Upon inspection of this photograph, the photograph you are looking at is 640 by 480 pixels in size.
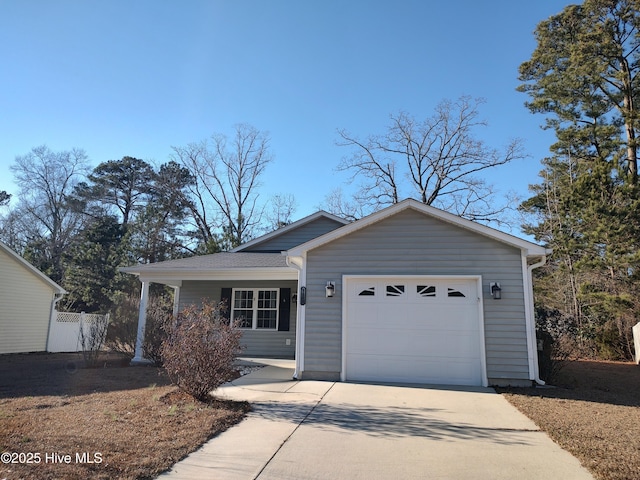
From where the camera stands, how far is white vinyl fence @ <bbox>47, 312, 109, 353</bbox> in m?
17.0

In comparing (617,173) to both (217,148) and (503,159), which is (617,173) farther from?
(217,148)

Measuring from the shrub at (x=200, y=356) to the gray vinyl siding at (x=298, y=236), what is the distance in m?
8.68

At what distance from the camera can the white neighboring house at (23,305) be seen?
49.4 ft

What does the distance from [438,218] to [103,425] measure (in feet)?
23.1

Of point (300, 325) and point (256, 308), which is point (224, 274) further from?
point (300, 325)

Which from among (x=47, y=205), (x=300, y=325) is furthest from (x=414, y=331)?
(x=47, y=205)

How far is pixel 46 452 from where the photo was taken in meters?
3.97

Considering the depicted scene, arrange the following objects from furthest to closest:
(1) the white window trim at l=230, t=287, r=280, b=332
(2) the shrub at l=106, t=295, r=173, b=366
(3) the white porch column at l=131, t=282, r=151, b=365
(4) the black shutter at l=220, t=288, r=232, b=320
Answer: (4) the black shutter at l=220, t=288, r=232, b=320
(1) the white window trim at l=230, t=287, r=280, b=332
(3) the white porch column at l=131, t=282, r=151, b=365
(2) the shrub at l=106, t=295, r=173, b=366

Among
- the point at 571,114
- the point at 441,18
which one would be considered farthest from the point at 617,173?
the point at 441,18

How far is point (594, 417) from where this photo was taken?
19.5 feet

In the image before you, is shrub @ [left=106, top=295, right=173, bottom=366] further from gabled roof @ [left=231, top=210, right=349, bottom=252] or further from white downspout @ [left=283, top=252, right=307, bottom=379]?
gabled roof @ [left=231, top=210, right=349, bottom=252]

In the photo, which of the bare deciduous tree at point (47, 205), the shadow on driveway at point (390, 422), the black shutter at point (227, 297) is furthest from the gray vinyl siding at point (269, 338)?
the bare deciduous tree at point (47, 205)

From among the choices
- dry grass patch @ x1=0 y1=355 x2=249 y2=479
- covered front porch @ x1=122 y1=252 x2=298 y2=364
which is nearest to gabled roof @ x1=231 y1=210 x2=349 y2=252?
covered front porch @ x1=122 y1=252 x2=298 y2=364

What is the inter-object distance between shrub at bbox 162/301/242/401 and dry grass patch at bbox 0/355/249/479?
0.99 ft
